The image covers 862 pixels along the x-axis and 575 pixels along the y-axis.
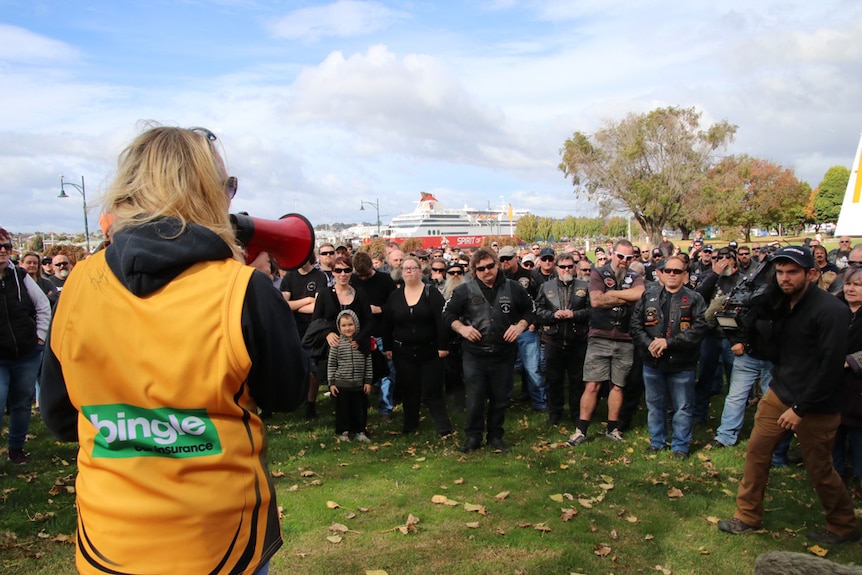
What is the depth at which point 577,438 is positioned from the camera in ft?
22.5

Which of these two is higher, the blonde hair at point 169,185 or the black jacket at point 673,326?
the blonde hair at point 169,185

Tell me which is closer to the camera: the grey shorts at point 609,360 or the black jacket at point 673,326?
the black jacket at point 673,326

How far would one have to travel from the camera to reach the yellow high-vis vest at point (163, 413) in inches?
64.9

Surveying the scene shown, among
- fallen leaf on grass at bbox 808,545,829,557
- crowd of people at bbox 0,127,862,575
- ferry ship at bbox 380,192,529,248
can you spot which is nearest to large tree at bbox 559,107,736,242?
crowd of people at bbox 0,127,862,575

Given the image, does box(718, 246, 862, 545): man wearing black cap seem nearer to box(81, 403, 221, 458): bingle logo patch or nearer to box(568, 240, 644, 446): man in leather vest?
box(568, 240, 644, 446): man in leather vest

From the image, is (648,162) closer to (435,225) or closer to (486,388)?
(486,388)

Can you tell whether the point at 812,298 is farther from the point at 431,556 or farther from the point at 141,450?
the point at 141,450

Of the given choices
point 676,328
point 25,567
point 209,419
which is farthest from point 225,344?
point 676,328

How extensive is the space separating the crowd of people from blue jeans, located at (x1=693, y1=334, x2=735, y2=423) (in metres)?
0.03

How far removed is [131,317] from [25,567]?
367cm

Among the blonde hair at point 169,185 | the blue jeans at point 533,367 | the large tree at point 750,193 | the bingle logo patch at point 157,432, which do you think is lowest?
the blue jeans at point 533,367

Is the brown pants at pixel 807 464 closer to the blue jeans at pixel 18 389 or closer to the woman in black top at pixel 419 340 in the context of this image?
the woman in black top at pixel 419 340

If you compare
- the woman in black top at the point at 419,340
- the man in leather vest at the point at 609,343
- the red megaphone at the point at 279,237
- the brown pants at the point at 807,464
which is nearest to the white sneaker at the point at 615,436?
the man in leather vest at the point at 609,343

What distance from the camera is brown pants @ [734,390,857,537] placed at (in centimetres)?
438
